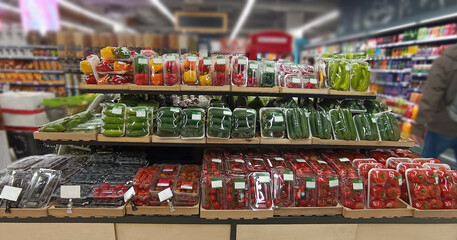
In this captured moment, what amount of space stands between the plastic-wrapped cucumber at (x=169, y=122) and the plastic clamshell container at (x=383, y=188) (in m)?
1.43

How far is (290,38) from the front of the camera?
7.07m

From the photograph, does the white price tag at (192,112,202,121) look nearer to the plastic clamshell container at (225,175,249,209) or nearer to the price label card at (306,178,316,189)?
the plastic clamshell container at (225,175,249,209)

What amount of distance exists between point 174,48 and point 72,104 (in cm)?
279

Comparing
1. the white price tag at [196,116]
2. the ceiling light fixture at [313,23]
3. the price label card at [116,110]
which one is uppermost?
the ceiling light fixture at [313,23]

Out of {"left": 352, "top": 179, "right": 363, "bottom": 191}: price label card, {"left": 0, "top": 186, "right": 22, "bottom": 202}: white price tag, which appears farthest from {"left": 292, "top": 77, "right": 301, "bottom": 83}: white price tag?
{"left": 0, "top": 186, "right": 22, "bottom": 202}: white price tag

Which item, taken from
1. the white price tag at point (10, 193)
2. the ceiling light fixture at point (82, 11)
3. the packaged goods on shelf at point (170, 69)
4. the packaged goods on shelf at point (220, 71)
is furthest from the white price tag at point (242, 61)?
the ceiling light fixture at point (82, 11)

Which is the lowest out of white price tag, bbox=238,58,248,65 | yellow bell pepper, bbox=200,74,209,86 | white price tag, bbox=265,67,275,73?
yellow bell pepper, bbox=200,74,209,86

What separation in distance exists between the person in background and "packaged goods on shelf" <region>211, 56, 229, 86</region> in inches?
93.4

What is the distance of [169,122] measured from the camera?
1.84 m

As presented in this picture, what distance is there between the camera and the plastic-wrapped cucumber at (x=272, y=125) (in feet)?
6.16

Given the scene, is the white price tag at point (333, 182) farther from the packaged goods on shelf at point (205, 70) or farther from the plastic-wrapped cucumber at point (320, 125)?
the packaged goods on shelf at point (205, 70)

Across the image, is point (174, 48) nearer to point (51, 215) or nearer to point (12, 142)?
point (51, 215)

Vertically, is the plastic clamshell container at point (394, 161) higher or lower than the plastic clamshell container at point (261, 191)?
higher

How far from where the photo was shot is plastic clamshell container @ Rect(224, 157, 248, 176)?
1.83m
